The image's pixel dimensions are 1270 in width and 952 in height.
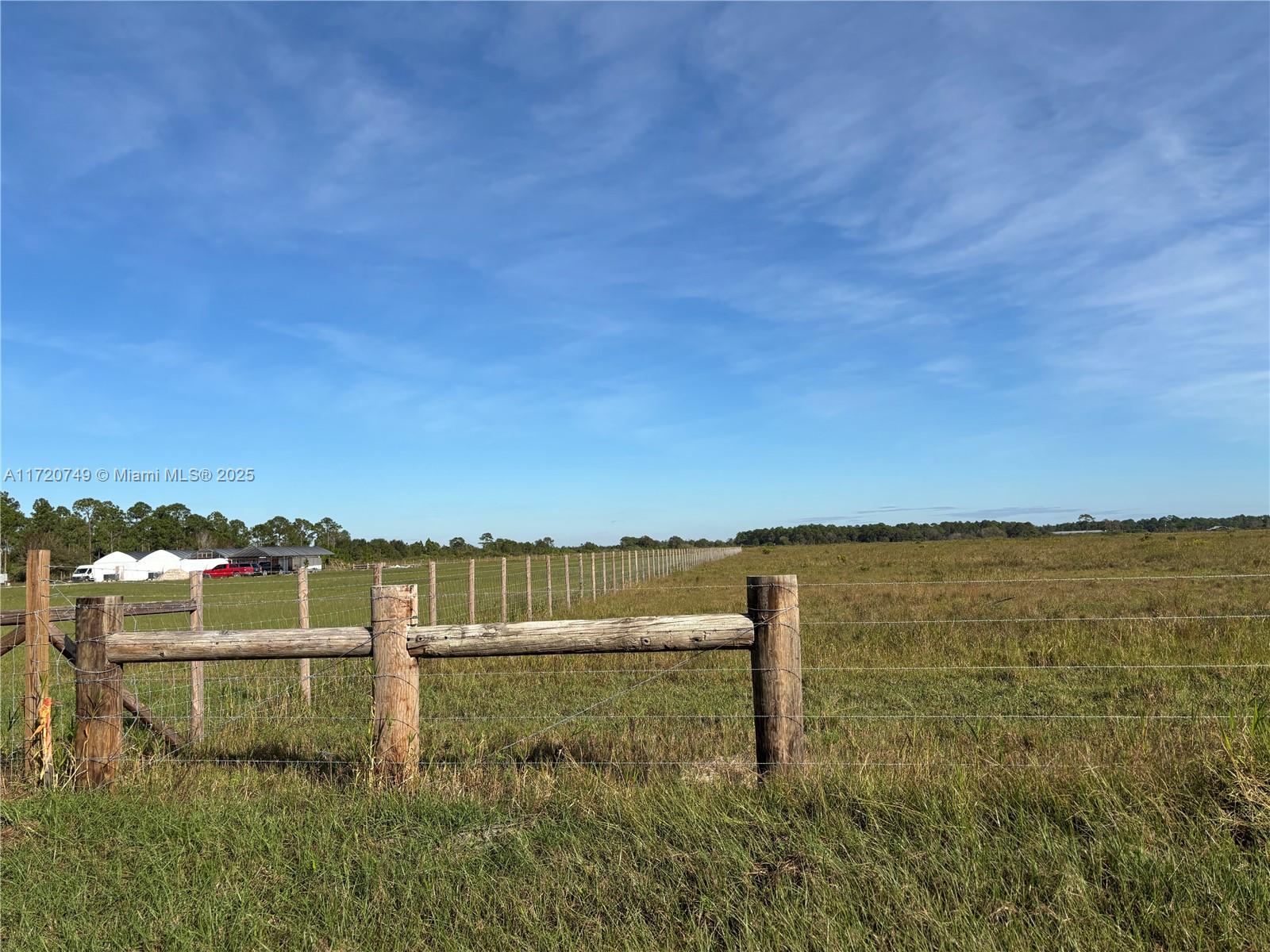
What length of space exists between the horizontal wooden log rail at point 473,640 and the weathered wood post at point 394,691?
3.4 inches

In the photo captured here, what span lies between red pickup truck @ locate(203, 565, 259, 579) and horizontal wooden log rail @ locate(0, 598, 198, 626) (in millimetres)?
93735

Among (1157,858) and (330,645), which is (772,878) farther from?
(330,645)

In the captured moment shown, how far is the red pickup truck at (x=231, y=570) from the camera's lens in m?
96.1

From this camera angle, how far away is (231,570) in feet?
345

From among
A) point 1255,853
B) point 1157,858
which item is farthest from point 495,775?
point 1255,853

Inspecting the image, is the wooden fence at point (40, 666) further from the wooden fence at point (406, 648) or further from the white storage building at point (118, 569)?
the white storage building at point (118, 569)

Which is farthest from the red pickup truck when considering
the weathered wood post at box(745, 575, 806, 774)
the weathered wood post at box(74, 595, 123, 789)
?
the weathered wood post at box(745, 575, 806, 774)

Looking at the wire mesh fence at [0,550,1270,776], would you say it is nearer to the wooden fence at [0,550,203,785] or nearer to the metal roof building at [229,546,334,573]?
the wooden fence at [0,550,203,785]

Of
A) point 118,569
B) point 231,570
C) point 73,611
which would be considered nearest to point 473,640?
point 73,611

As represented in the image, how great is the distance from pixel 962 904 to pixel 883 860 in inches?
15.4

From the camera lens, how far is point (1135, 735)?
5613 mm

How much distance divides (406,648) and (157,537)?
6233 inches

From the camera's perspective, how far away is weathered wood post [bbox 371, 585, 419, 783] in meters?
4.89

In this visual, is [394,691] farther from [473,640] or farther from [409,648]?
[473,640]
